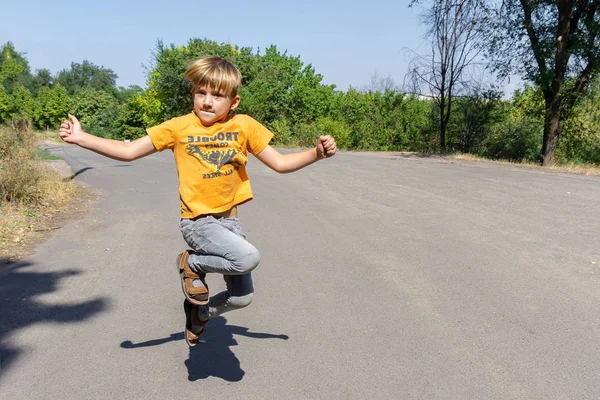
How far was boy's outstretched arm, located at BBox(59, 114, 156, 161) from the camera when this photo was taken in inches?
102

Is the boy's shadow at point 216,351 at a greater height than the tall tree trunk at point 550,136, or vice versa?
the tall tree trunk at point 550,136

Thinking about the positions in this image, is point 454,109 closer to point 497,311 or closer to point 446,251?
point 446,251

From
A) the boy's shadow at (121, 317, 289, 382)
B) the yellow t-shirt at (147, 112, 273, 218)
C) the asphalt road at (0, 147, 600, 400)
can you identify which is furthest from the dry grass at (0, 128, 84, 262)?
the yellow t-shirt at (147, 112, 273, 218)

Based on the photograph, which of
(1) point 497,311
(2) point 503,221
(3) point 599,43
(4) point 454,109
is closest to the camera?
(1) point 497,311

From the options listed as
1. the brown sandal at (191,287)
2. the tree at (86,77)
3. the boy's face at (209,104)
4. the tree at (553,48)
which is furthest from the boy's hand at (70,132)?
the tree at (86,77)

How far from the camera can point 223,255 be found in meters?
2.73

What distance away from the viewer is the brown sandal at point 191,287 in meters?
2.80

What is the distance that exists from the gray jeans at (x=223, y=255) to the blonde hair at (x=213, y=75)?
77 centimetres

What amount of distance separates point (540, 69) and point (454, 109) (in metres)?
6.77

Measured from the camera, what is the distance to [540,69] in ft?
52.6

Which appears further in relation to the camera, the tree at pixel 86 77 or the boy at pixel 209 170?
the tree at pixel 86 77

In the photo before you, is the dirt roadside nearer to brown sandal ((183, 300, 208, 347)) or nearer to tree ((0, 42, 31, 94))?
brown sandal ((183, 300, 208, 347))

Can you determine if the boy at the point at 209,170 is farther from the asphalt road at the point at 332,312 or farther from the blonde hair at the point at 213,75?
the asphalt road at the point at 332,312

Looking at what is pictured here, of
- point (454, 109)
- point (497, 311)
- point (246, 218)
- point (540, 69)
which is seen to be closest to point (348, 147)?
point (454, 109)
